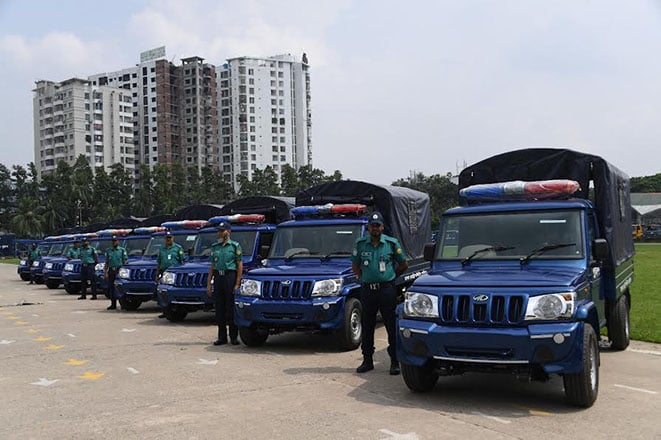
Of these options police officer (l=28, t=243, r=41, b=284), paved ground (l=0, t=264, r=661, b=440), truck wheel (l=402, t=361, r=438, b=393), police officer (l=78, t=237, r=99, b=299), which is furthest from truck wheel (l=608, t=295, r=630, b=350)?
police officer (l=28, t=243, r=41, b=284)

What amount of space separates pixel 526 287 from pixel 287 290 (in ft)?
13.6

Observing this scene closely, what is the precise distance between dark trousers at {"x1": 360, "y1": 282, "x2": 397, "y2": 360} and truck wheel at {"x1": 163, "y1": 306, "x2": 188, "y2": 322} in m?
6.26

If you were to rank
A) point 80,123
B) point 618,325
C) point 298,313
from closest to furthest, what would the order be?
1. point 618,325
2. point 298,313
3. point 80,123

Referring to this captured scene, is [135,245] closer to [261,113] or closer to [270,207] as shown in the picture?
[270,207]

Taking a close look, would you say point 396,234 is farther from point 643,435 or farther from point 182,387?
point 643,435

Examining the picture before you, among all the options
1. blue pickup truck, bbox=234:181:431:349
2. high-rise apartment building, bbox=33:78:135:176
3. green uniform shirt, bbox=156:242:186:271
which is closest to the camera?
blue pickup truck, bbox=234:181:431:349

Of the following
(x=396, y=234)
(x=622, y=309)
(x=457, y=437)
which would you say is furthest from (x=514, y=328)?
(x=396, y=234)

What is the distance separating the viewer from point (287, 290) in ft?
30.0

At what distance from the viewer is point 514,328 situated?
566cm

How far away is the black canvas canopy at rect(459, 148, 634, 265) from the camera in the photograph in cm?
844

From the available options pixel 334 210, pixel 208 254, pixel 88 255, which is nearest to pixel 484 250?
pixel 334 210

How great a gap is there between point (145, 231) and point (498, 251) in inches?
564

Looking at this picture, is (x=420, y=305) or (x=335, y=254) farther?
(x=335, y=254)

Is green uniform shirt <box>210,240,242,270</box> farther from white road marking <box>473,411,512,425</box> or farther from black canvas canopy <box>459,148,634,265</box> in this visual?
white road marking <box>473,411,512,425</box>
